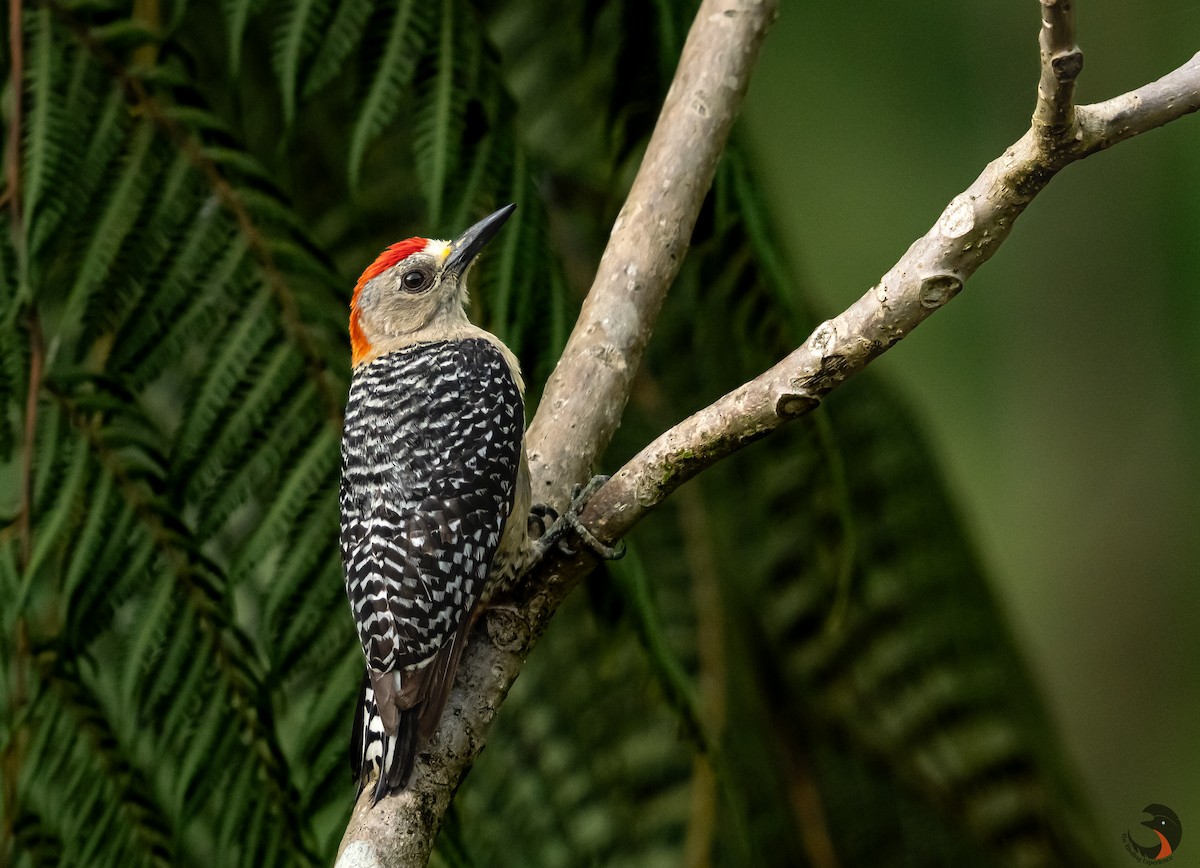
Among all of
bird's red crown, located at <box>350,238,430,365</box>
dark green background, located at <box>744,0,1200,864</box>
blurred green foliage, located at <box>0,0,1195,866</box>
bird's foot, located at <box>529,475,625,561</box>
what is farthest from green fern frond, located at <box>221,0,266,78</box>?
dark green background, located at <box>744,0,1200,864</box>

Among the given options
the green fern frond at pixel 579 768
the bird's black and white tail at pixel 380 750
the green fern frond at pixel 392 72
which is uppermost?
the green fern frond at pixel 392 72

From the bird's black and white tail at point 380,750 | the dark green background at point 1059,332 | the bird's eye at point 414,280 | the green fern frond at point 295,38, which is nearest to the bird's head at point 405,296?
the bird's eye at point 414,280

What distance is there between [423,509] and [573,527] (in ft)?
1.02

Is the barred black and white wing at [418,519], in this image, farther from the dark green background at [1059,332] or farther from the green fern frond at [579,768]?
the dark green background at [1059,332]

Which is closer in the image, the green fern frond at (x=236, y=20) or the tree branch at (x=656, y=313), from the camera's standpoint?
the tree branch at (x=656, y=313)

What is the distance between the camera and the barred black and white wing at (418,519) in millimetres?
1667

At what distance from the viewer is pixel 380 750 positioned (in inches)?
65.2

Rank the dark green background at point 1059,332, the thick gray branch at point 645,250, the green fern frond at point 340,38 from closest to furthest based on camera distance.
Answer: the thick gray branch at point 645,250 < the green fern frond at point 340,38 < the dark green background at point 1059,332

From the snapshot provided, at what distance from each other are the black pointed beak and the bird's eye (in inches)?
2.0

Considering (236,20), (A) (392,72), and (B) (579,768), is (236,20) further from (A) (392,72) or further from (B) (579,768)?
(B) (579,768)

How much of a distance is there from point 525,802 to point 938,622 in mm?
1263

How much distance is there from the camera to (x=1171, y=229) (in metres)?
3.82

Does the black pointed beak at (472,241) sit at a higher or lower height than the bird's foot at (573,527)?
higher

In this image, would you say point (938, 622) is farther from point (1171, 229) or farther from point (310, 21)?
point (310, 21)
